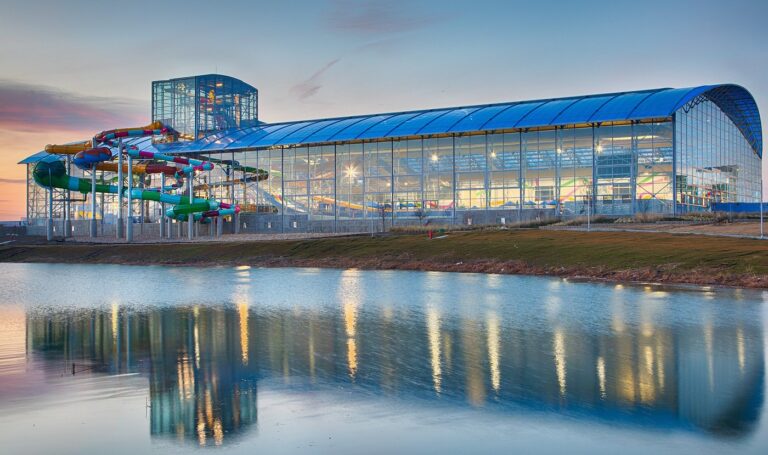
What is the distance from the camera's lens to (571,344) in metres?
20.2

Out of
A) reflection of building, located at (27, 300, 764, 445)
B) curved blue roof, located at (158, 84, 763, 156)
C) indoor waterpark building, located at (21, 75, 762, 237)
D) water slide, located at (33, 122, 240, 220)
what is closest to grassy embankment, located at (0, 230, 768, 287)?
water slide, located at (33, 122, 240, 220)

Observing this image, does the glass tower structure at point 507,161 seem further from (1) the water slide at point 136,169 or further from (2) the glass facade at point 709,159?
(1) the water slide at point 136,169

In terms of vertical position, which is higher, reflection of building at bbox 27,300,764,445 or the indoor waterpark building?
the indoor waterpark building

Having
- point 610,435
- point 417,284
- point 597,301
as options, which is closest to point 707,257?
point 597,301

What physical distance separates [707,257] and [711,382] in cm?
2636

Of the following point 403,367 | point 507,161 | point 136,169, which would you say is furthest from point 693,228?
→ point 136,169

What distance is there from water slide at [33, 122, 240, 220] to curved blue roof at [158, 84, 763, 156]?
11361mm

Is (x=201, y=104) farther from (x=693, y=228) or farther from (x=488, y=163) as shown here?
(x=693, y=228)

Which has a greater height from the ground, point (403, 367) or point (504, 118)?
point (504, 118)

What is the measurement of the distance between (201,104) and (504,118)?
52.7m

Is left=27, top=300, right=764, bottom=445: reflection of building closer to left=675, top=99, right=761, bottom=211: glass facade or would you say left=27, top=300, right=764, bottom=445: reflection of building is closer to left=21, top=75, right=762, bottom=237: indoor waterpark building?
left=21, top=75, right=762, bottom=237: indoor waterpark building

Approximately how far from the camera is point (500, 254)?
2010 inches

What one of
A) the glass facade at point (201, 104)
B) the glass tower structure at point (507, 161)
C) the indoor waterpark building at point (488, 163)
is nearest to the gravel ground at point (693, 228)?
the indoor waterpark building at point (488, 163)

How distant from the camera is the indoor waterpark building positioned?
244 feet
